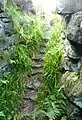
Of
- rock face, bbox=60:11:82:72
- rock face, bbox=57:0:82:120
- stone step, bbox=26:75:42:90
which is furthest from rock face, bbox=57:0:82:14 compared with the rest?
stone step, bbox=26:75:42:90

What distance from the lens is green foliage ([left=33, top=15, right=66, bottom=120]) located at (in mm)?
6590

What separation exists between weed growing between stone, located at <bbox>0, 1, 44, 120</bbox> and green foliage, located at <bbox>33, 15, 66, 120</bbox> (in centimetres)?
64

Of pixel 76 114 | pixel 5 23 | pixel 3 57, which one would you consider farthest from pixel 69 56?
pixel 5 23

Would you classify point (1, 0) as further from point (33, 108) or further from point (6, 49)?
point (33, 108)

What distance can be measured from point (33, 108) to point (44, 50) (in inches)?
120

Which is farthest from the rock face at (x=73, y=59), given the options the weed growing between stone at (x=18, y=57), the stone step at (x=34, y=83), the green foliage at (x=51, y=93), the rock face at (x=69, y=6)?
the weed growing between stone at (x=18, y=57)

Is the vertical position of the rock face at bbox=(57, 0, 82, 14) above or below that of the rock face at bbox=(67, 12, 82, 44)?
above

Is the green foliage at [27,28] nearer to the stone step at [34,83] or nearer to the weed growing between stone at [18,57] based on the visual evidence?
the weed growing between stone at [18,57]

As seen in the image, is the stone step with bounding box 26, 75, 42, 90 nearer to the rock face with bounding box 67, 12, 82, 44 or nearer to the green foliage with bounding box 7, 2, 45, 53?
the green foliage with bounding box 7, 2, 45, 53

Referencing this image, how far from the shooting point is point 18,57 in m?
8.52

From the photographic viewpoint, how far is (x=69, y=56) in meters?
6.95

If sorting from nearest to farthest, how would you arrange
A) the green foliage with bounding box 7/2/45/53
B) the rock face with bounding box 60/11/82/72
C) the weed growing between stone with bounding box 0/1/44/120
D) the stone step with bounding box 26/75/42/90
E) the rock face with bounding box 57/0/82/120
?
the rock face with bounding box 57/0/82/120 → the rock face with bounding box 60/11/82/72 → the weed growing between stone with bounding box 0/1/44/120 → the stone step with bounding box 26/75/42/90 → the green foliage with bounding box 7/2/45/53

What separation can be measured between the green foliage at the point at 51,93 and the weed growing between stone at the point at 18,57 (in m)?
0.64

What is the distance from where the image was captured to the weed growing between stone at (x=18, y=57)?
7004 mm
